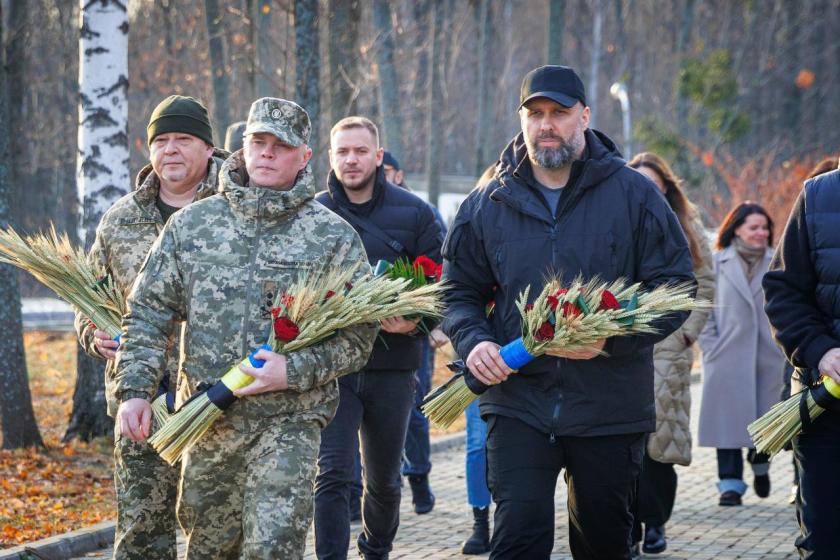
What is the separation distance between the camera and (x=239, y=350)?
533cm

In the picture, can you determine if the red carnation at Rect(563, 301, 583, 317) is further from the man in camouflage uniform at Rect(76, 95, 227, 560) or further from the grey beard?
the man in camouflage uniform at Rect(76, 95, 227, 560)

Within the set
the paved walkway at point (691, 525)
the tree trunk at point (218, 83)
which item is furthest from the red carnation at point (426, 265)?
the tree trunk at point (218, 83)

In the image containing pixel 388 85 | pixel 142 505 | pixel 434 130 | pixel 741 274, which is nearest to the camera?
pixel 142 505

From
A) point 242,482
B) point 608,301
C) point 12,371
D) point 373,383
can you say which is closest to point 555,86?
point 608,301

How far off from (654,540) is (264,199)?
4016 mm

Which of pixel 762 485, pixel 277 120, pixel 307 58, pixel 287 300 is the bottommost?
pixel 762 485

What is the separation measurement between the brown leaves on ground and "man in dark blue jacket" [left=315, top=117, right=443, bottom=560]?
215cm

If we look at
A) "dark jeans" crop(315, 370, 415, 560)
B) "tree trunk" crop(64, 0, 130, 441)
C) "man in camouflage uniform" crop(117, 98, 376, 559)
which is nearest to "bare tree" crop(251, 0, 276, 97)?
"tree trunk" crop(64, 0, 130, 441)

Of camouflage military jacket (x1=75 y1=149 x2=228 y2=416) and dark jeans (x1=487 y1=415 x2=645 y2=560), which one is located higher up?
camouflage military jacket (x1=75 y1=149 x2=228 y2=416)

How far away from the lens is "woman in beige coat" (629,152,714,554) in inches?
329

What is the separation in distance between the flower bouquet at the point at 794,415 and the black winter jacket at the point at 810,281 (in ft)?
0.36

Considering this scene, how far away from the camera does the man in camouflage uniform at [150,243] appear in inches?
234

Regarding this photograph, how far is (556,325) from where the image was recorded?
5.25m

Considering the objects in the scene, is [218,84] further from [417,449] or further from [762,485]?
[762,485]
